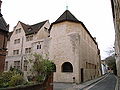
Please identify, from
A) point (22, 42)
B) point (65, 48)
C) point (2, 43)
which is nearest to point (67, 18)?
point (65, 48)

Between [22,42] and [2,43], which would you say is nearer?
[2,43]

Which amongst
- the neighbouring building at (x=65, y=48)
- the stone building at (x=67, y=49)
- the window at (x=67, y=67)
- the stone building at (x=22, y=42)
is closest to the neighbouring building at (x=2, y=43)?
the neighbouring building at (x=65, y=48)

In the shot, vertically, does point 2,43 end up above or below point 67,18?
below

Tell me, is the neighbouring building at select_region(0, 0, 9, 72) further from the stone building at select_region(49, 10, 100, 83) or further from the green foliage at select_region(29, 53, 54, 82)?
the stone building at select_region(49, 10, 100, 83)

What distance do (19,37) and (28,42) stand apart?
372 cm

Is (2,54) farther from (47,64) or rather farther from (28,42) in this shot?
(28,42)

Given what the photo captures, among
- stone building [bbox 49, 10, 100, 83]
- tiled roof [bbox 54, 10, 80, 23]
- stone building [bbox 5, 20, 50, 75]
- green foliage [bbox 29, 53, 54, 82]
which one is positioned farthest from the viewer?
stone building [bbox 5, 20, 50, 75]

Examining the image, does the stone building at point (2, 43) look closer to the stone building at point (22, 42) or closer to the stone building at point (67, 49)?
the stone building at point (67, 49)

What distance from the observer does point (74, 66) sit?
2025 cm

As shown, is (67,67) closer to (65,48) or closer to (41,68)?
(65,48)

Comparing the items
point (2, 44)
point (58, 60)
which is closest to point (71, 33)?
point (58, 60)

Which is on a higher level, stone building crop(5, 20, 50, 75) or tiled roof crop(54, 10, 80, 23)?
tiled roof crop(54, 10, 80, 23)

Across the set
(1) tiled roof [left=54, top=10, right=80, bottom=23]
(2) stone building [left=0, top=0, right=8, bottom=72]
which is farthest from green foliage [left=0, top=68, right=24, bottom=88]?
(1) tiled roof [left=54, top=10, right=80, bottom=23]

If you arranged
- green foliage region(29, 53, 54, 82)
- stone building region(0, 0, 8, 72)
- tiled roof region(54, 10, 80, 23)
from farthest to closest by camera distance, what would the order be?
tiled roof region(54, 10, 80, 23), stone building region(0, 0, 8, 72), green foliage region(29, 53, 54, 82)
